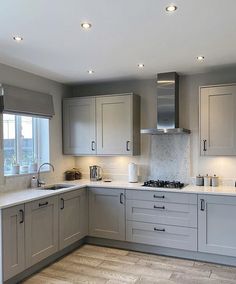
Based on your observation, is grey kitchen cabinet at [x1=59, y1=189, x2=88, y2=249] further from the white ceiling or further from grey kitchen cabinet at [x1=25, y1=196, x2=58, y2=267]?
the white ceiling

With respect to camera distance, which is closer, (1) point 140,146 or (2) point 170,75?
(2) point 170,75

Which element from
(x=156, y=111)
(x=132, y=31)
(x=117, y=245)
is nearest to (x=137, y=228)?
(x=117, y=245)

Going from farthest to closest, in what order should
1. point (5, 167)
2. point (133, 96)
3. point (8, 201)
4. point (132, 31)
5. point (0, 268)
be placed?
point (133, 96) → point (5, 167) → point (8, 201) → point (0, 268) → point (132, 31)

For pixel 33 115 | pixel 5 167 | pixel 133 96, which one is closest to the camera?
pixel 5 167

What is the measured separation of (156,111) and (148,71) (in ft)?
2.23

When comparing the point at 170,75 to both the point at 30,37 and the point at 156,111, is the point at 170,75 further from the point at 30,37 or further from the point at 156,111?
the point at 30,37

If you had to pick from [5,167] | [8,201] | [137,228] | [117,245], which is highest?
[5,167]

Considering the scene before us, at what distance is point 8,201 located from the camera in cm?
299

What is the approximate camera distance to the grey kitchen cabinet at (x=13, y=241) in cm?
283

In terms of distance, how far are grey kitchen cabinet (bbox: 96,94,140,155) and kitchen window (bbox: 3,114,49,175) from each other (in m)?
0.84

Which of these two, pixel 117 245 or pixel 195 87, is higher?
pixel 195 87

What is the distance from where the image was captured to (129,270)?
336 centimetres

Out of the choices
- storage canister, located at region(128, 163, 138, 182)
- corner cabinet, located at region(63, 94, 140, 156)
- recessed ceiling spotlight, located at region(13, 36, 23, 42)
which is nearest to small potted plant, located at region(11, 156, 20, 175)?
corner cabinet, located at region(63, 94, 140, 156)

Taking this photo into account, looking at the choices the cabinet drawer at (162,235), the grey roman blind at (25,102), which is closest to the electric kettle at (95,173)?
the cabinet drawer at (162,235)
